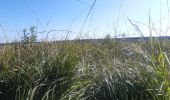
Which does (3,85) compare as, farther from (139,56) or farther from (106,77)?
(139,56)

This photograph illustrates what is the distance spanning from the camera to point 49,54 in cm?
514

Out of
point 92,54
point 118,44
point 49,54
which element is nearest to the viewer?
point 49,54

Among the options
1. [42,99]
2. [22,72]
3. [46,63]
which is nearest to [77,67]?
[46,63]

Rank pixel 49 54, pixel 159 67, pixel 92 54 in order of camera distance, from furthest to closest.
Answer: pixel 92 54
pixel 49 54
pixel 159 67

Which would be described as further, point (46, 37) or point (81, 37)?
point (81, 37)

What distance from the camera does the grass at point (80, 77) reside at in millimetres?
3766

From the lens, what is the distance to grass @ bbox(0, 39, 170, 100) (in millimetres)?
3766

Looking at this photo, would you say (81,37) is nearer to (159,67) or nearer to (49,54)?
(49,54)

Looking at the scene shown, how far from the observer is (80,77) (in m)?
4.67

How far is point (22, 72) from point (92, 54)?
6.22ft

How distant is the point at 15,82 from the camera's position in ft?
14.8

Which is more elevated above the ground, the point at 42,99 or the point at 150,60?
the point at 150,60

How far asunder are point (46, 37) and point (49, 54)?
48.5 inches

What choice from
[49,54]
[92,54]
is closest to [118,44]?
[92,54]
